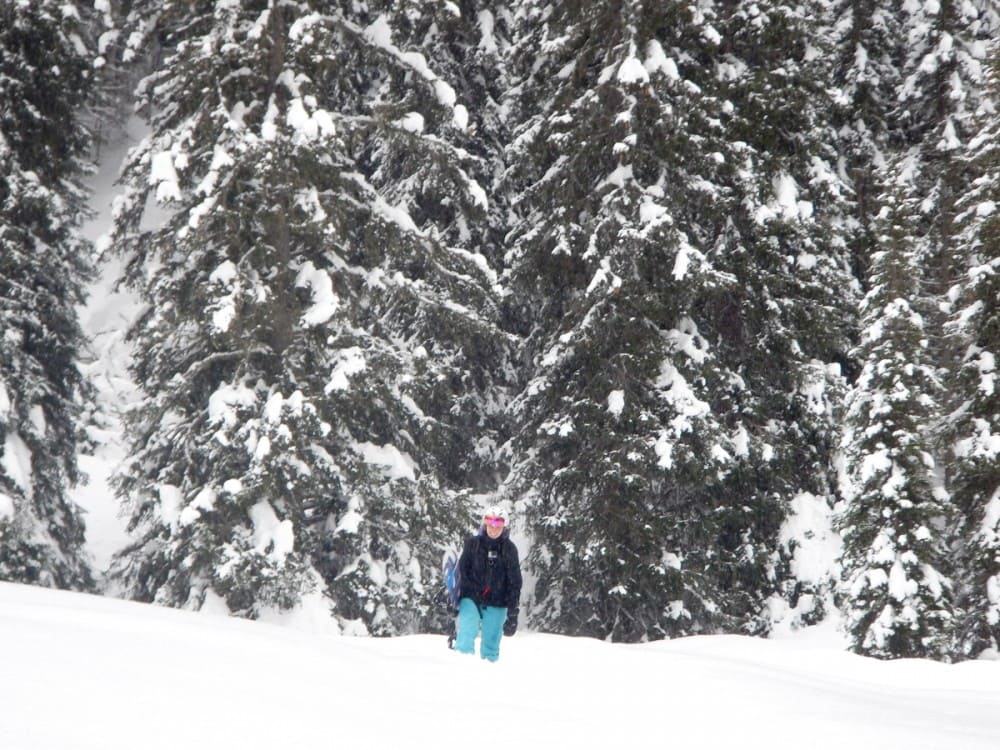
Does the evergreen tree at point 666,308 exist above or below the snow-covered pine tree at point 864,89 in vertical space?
below

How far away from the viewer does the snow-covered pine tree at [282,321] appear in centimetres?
1391

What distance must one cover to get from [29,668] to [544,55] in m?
14.6

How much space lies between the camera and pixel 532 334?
18.8m

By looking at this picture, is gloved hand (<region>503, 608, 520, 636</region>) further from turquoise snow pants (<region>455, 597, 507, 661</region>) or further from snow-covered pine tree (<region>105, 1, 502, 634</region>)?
snow-covered pine tree (<region>105, 1, 502, 634</region>)

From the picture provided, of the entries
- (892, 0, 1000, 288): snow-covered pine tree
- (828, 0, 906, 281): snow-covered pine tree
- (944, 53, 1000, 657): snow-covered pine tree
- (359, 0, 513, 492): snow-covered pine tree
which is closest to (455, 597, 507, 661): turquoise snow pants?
(359, 0, 513, 492): snow-covered pine tree

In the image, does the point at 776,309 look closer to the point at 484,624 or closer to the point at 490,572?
the point at 490,572

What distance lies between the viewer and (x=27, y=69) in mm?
17281

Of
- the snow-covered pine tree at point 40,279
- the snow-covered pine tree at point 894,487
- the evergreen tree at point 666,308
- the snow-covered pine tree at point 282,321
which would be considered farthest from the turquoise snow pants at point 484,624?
the snow-covered pine tree at point 40,279

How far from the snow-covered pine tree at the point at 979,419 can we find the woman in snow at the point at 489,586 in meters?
8.71

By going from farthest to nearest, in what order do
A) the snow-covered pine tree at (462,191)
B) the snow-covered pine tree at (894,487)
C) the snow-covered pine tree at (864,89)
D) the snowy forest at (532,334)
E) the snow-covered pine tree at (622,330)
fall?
the snow-covered pine tree at (864,89) < the snow-covered pine tree at (462,191) < the snow-covered pine tree at (622,330) < the snow-covered pine tree at (894,487) < the snowy forest at (532,334)

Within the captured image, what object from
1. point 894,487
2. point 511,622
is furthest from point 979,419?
point 511,622

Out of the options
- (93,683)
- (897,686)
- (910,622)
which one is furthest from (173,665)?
(910,622)

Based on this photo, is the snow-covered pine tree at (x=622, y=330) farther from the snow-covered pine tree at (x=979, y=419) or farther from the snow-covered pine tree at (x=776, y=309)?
the snow-covered pine tree at (x=979, y=419)

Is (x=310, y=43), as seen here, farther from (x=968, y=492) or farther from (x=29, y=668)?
(x=968, y=492)
